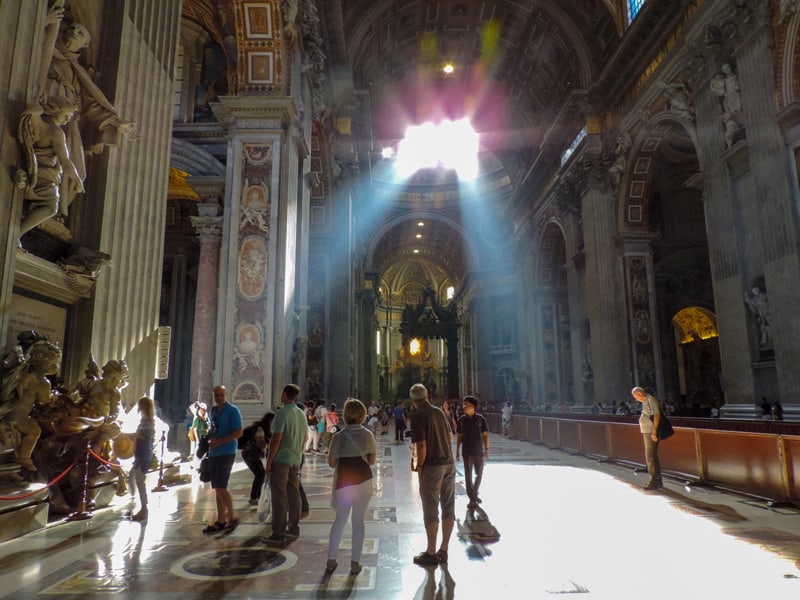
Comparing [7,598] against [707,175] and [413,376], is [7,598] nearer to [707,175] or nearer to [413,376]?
[707,175]

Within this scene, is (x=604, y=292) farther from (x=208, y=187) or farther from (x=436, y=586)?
(x=436, y=586)

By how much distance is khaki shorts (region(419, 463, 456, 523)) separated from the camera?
13.0 feet

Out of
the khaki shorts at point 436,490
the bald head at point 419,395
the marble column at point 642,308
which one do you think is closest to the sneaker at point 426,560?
the khaki shorts at point 436,490

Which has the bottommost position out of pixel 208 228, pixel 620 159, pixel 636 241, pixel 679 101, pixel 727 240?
pixel 727 240

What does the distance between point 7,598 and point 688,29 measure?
16.6m

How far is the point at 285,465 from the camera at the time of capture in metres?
4.68

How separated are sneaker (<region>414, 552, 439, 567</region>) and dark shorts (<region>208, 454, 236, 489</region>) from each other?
196cm

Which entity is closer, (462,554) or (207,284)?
(462,554)

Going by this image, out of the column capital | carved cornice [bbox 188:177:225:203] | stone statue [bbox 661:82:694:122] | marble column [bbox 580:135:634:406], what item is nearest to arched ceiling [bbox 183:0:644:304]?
stone statue [bbox 661:82:694:122]

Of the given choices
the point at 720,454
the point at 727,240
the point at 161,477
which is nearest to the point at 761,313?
the point at 727,240

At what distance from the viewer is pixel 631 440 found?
9.67 metres

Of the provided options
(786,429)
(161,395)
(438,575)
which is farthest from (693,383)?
(438,575)

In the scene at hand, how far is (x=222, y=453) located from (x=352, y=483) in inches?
69.1

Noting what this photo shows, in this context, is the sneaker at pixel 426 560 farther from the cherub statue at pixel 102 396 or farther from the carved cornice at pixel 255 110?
the carved cornice at pixel 255 110
